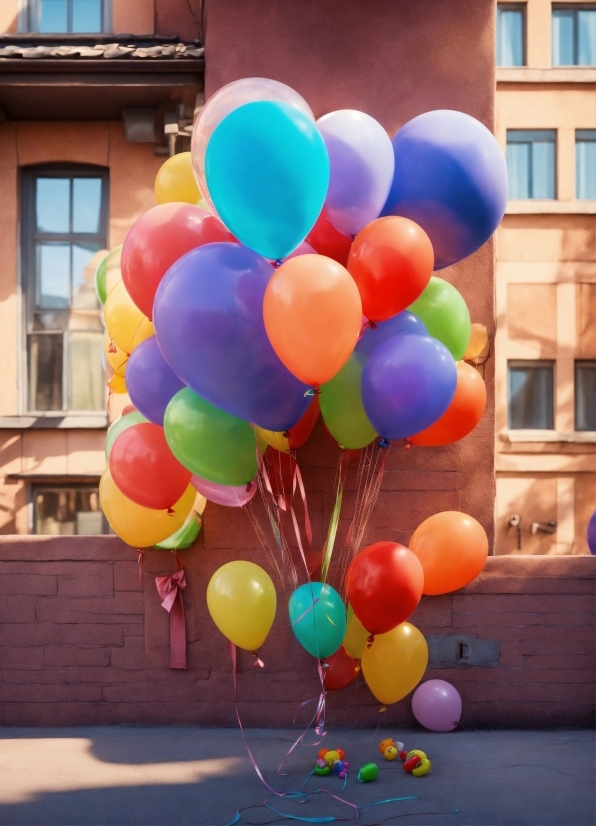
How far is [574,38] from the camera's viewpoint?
13.1 metres

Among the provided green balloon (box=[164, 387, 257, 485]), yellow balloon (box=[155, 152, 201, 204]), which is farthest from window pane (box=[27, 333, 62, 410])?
green balloon (box=[164, 387, 257, 485])

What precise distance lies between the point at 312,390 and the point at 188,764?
2072 millimetres

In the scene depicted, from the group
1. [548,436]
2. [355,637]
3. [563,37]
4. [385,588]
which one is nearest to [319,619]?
[385,588]

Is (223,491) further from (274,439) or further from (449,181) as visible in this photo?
(449,181)

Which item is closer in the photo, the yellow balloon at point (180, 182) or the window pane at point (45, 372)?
the yellow balloon at point (180, 182)

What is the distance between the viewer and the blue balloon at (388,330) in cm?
389

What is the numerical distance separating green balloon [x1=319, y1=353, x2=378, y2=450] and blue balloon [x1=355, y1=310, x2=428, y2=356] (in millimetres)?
54

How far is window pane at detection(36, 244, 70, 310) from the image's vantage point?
796cm

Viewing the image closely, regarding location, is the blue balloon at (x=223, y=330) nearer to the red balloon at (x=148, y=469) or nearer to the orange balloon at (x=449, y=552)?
the red balloon at (x=148, y=469)

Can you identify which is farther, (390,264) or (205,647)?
(205,647)

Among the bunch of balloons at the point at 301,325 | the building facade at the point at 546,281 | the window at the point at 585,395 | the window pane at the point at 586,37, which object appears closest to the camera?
the bunch of balloons at the point at 301,325

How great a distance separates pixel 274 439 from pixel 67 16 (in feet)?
18.3

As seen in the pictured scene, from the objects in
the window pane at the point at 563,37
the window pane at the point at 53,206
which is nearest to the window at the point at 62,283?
the window pane at the point at 53,206

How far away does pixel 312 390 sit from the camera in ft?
11.7
